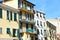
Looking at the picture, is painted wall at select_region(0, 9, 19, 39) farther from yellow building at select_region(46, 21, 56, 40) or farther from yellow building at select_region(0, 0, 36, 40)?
yellow building at select_region(46, 21, 56, 40)

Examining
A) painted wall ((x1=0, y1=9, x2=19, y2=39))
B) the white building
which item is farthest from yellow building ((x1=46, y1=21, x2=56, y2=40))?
painted wall ((x1=0, y1=9, x2=19, y2=39))

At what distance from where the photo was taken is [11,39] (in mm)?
48750

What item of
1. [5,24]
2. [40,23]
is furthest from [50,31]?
[5,24]

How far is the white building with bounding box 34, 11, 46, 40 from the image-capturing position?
66.7 m

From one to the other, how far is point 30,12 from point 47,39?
1944 centimetres

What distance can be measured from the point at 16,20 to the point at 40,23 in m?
18.6

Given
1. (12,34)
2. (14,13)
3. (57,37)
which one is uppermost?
(14,13)

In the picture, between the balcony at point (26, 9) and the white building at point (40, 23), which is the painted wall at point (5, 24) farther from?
the white building at point (40, 23)

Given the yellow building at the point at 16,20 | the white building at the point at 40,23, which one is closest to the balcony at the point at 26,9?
the yellow building at the point at 16,20

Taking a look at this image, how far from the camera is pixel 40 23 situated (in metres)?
69.1

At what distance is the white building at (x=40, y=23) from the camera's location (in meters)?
66.7

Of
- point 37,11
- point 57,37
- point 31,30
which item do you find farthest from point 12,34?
point 57,37

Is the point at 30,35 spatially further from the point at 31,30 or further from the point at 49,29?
the point at 49,29

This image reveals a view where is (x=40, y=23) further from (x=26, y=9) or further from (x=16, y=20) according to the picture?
(x=16, y=20)
